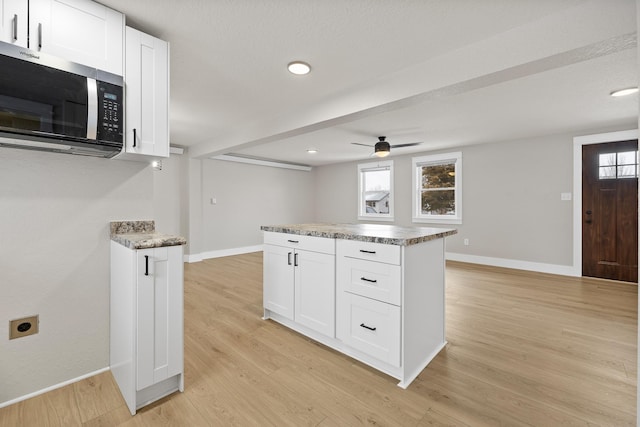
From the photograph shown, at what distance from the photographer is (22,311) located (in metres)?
1.66

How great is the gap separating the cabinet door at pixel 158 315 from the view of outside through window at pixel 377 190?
577 centimetres

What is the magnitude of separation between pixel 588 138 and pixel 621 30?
12.1 ft

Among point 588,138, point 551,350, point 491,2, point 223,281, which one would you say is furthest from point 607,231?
point 223,281

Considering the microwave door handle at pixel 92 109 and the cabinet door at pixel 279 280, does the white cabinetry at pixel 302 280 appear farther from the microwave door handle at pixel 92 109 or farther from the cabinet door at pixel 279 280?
the microwave door handle at pixel 92 109

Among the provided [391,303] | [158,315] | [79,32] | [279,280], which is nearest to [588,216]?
[391,303]

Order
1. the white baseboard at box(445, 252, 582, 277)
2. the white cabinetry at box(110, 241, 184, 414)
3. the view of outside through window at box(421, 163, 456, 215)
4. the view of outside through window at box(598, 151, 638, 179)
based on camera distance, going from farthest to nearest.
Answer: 1. the view of outside through window at box(421, 163, 456, 215)
2. the white baseboard at box(445, 252, 582, 277)
3. the view of outside through window at box(598, 151, 638, 179)
4. the white cabinetry at box(110, 241, 184, 414)

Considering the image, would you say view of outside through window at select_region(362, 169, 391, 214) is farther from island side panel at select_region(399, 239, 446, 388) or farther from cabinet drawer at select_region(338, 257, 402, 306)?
cabinet drawer at select_region(338, 257, 402, 306)

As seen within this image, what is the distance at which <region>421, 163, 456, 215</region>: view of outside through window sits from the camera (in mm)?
5863

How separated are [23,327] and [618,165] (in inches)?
266

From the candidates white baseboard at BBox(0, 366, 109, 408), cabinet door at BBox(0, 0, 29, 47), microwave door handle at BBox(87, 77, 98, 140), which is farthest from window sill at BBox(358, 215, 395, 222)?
cabinet door at BBox(0, 0, 29, 47)

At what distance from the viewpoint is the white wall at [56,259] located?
64.2 inches

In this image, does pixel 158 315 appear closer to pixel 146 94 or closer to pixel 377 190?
pixel 146 94

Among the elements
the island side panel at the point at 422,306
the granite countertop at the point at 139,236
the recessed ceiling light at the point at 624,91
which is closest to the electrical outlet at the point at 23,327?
the granite countertop at the point at 139,236

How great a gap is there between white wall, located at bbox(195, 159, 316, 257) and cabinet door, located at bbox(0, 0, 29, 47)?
4509 mm
